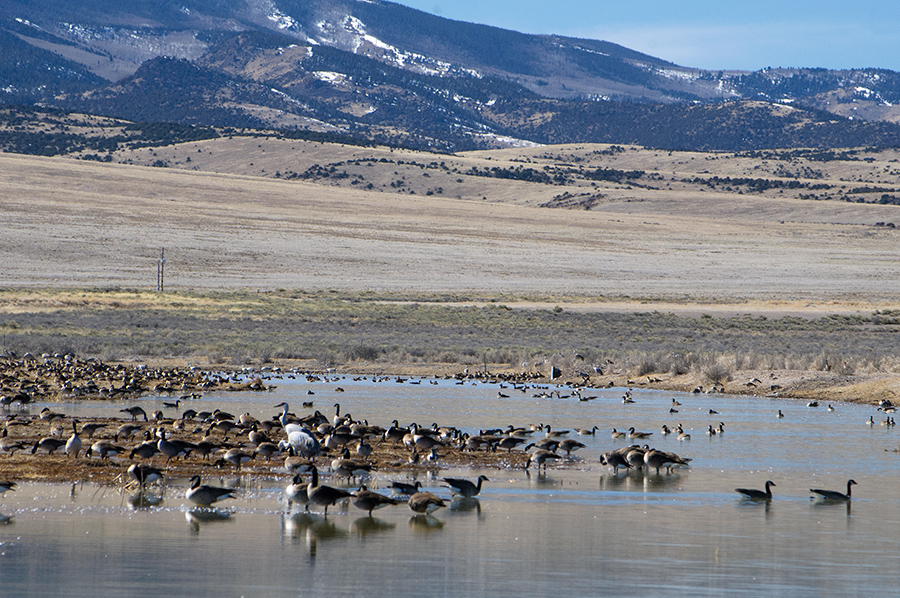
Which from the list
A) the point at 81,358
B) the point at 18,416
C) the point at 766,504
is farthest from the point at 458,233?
the point at 766,504

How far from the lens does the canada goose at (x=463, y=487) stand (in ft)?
37.5

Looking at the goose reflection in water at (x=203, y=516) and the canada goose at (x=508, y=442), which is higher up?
the goose reflection in water at (x=203, y=516)

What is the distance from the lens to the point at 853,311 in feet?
168

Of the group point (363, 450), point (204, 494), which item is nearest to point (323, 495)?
point (204, 494)

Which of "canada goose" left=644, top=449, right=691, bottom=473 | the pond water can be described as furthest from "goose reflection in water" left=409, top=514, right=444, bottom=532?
"canada goose" left=644, top=449, right=691, bottom=473

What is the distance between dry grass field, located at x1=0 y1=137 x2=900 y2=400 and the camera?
1243 inches

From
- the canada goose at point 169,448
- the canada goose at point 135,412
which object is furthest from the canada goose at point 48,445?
the canada goose at point 135,412

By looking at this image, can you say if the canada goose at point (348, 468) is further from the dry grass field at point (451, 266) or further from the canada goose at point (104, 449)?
the dry grass field at point (451, 266)

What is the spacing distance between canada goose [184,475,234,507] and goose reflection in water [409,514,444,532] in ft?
6.56

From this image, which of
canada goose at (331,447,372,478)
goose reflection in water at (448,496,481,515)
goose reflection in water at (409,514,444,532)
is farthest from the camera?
canada goose at (331,447,372,478)

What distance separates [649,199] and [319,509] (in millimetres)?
117891

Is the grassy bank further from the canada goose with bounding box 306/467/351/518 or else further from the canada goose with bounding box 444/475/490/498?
the canada goose with bounding box 306/467/351/518

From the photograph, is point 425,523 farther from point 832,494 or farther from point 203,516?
point 832,494

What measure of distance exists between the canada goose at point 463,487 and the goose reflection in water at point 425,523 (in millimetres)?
584
